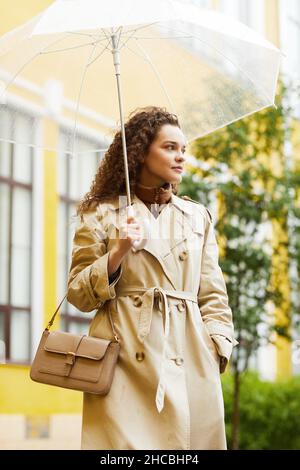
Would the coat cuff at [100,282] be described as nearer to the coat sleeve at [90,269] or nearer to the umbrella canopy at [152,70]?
the coat sleeve at [90,269]

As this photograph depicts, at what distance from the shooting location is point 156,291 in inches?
167

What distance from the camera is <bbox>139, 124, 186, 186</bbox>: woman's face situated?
443cm

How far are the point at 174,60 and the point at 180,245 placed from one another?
1.20 metres

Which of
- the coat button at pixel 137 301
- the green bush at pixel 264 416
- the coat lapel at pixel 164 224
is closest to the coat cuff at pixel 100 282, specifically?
the coat button at pixel 137 301

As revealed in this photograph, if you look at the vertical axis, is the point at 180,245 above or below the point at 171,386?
above

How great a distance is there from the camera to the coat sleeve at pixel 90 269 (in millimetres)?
4129

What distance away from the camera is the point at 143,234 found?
13.7 ft

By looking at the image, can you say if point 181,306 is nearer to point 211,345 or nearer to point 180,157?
point 211,345

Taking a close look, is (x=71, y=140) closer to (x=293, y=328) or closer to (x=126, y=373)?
(x=126, y=373)

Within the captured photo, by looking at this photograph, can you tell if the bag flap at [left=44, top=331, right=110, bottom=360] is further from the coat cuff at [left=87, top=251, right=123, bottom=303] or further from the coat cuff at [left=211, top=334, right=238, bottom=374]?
the coat cuff at [left=211, top=334, right=238, bottom=374]

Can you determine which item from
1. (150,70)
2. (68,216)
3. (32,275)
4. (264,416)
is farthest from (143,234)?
(264,416)

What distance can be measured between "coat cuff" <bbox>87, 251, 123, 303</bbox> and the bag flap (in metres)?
0.18
